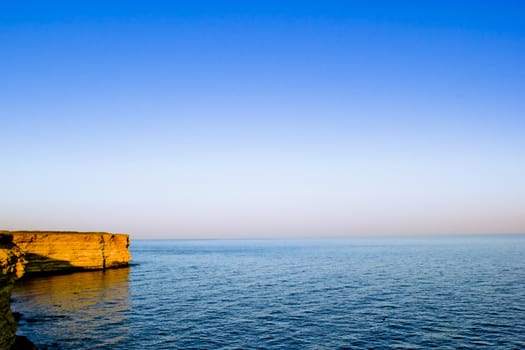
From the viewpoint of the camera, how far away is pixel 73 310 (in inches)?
1716

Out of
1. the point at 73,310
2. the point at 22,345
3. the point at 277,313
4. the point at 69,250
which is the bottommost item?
the point at 277,313

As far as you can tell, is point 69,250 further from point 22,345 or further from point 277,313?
point 277,313

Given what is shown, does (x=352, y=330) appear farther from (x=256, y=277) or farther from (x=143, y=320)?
(x=256, y=277)

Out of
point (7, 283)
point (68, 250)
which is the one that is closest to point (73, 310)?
point (7, 283)

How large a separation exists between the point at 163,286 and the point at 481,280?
57261mm

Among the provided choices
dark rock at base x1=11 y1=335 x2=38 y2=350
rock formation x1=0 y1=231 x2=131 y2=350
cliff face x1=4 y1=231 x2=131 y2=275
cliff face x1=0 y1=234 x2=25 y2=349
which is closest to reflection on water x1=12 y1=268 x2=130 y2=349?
dark rock at base x1=11 y1=335 x2=38 y2=350

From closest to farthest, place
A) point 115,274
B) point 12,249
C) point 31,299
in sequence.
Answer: point 12,249 < point 31,299 < point 115,274

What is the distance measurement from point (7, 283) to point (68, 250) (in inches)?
2606

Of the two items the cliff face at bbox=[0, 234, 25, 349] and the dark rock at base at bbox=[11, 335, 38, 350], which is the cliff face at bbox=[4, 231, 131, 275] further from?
the cliff face at bbox=[0, 234, 25, 349]

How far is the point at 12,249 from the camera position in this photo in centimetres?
2294

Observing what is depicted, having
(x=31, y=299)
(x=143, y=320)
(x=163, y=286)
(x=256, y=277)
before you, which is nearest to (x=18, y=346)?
(x=143, y=320)

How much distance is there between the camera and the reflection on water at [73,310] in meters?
33.0

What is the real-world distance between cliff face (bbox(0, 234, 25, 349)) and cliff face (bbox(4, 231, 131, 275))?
174 ft

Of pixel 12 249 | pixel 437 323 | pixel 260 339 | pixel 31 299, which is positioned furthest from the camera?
pixel 31 299
